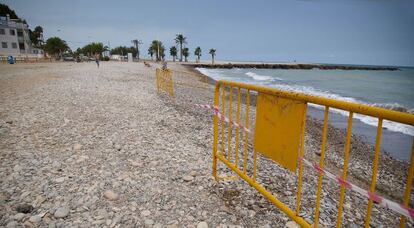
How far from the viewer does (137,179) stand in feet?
14.2

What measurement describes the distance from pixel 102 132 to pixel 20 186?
289 cm

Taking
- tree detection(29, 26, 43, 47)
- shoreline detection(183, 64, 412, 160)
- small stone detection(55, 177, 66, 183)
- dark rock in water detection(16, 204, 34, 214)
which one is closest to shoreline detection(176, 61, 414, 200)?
shoreline detection(183, 64, 412, 160)

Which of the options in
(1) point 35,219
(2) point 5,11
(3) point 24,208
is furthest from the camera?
(2) point 5,11

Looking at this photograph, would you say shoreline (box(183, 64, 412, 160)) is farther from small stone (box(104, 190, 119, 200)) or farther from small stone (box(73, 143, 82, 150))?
small stone (box(73, 143, 82, 150))

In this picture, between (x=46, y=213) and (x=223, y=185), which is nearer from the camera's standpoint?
(x=46, y=213)

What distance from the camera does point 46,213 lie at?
11.0 feet

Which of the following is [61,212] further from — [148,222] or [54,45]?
[54,45]

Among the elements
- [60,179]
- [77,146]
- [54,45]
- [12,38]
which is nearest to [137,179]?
[60,179]

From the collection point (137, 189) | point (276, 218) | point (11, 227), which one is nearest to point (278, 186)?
point (276, 218)

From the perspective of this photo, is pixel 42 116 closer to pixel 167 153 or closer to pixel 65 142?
pixel 65 142

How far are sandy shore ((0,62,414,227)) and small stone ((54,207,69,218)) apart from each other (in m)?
0.01

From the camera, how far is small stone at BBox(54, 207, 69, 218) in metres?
3.32

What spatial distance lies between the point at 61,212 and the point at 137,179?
1246 millimetres

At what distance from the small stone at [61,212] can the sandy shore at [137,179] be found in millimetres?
12
